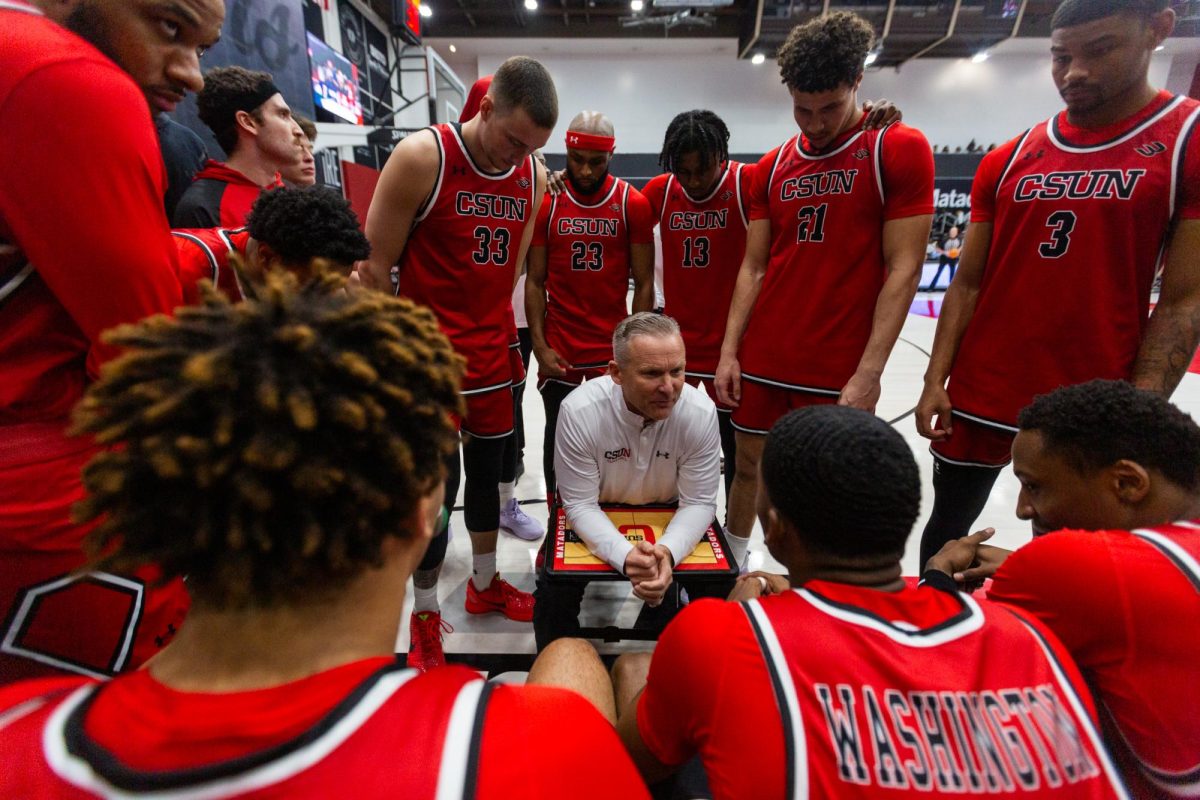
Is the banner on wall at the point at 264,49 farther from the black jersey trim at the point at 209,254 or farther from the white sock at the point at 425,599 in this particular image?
the white sock at the point at 425,599

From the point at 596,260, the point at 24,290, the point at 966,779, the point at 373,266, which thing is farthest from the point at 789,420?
the point at 596,260

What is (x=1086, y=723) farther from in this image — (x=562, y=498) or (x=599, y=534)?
(x=562, y=498)

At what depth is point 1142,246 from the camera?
1.62 metres

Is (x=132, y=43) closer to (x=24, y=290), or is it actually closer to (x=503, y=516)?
(x=24, y=290)

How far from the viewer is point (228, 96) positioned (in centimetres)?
221

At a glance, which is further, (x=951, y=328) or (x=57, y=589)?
(x=951, y=328)

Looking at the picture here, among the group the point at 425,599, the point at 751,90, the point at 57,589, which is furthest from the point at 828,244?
the point at 751,90

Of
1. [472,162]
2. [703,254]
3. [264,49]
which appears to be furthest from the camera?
[264,49]

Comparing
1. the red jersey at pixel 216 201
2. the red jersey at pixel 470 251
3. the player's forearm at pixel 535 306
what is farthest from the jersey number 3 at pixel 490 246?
the player's forearm at pixel 535 306

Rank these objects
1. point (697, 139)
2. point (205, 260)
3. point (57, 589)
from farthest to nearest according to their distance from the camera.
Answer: point (697, 139)
point (205, 260)
point (57, 589)

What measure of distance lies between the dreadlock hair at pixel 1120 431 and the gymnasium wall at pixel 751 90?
14.4 m

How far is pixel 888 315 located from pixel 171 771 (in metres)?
2.18

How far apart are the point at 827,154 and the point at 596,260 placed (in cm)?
125

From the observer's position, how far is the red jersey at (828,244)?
77.2 inches
